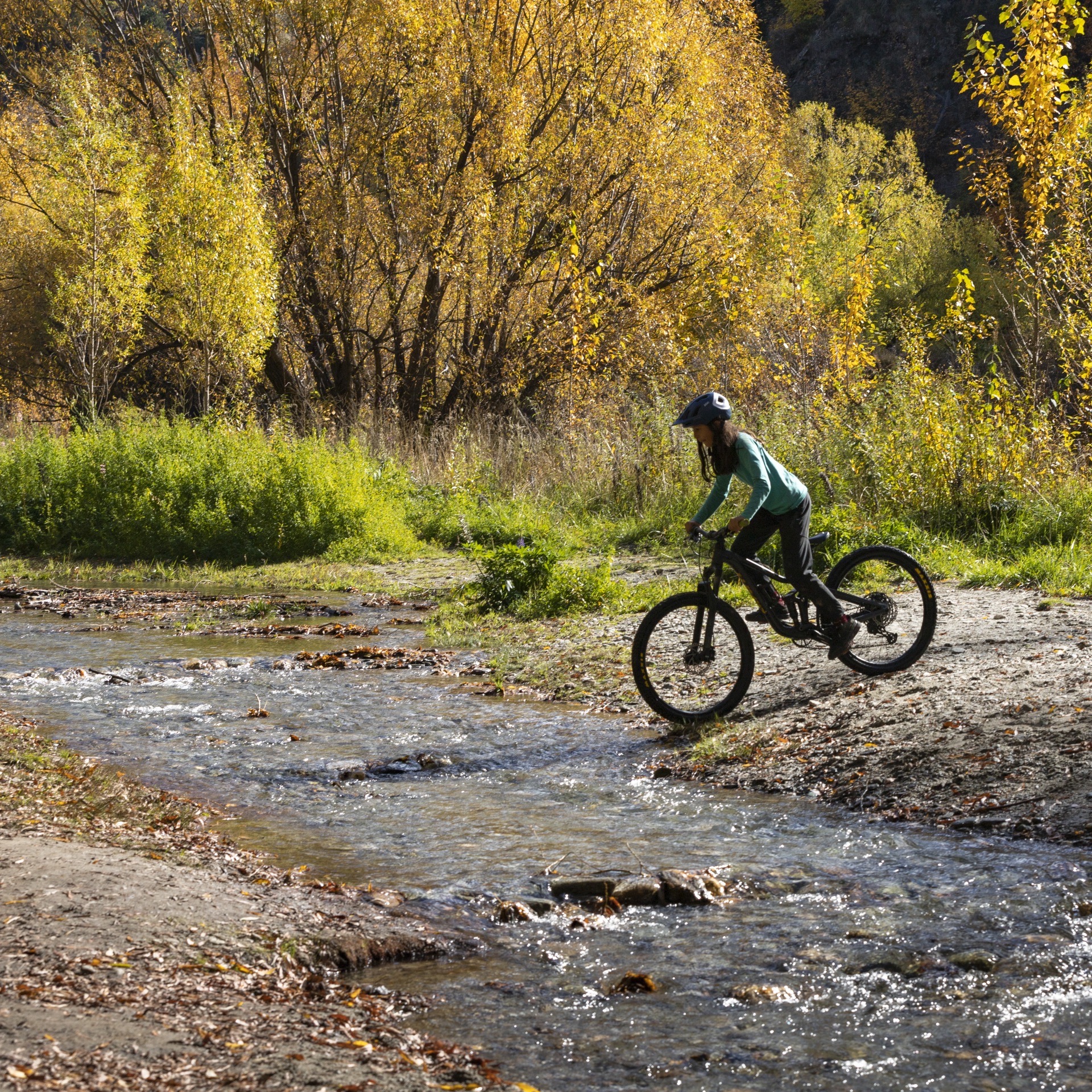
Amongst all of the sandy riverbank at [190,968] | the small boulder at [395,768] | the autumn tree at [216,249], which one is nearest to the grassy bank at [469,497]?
the small boulder at [395,768]

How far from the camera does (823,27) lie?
76.6 meters

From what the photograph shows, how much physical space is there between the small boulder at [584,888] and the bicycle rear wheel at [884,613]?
379 centimetres

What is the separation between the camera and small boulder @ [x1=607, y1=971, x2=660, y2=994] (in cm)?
408

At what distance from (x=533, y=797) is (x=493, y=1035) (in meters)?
2.87

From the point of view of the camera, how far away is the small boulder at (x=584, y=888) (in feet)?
16.4

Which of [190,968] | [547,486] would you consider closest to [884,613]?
[190,968]

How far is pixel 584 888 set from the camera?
5031 mm

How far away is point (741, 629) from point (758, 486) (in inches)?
39.9

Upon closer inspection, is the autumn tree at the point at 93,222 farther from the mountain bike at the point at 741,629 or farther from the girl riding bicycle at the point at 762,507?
the girl riding bicycle at the point at 762,507

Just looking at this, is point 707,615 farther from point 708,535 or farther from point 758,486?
point 758,486

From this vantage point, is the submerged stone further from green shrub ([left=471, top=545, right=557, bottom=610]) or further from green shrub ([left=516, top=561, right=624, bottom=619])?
green shrub ([left=471, top=545, right=557, bottom=610])

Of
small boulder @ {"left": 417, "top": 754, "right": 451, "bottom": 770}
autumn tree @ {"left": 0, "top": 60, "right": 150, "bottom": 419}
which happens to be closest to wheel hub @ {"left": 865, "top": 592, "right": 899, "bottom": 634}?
small boulder @ {"left": 417, "top": 754, "right": 451, "bottom": 770}

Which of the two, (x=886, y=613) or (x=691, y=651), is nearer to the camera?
(x=691, y=651)

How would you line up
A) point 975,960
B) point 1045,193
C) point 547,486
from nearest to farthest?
point 975,960 → point 1045,193 → point 547,486
